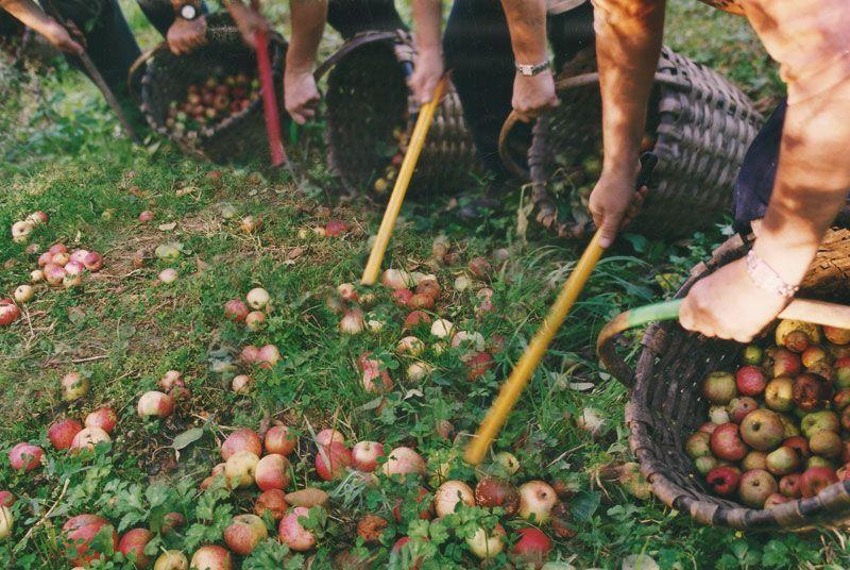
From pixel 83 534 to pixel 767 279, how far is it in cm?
185

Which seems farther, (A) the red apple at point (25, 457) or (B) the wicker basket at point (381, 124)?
(B) the wicker basket at point (381, 124)

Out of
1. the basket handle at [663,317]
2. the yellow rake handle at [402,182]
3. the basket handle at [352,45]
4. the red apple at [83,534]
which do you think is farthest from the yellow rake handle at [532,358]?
the basket handle at [352,45]

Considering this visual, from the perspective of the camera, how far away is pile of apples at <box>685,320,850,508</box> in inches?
71.2

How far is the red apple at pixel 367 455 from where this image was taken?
2061mm

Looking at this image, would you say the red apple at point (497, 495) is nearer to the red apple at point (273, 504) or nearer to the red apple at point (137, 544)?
the red apple at point (273, 504)

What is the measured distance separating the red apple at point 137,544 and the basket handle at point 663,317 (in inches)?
53.0

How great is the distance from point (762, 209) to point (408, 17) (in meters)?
4.47

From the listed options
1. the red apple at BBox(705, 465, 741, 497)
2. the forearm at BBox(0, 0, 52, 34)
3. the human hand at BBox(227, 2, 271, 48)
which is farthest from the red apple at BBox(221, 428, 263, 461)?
the forearm at BBox(0, 0, 52, 34)

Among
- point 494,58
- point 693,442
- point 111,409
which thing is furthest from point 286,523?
point 494,58

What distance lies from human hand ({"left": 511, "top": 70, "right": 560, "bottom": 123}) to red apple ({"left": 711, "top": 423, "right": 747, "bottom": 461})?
1.24 m

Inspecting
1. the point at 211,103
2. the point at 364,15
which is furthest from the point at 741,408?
the point at 211,103

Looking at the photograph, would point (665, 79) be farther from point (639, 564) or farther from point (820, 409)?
point (639, 564)

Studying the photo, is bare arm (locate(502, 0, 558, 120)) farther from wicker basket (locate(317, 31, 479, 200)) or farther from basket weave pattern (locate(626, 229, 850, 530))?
basket weave pattern (locate(626, 229, 850, 530))

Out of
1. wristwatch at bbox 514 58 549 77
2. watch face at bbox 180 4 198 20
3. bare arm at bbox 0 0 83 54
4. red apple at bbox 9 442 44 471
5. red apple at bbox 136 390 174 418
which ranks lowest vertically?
red apple at bbox 136 390 174 418
